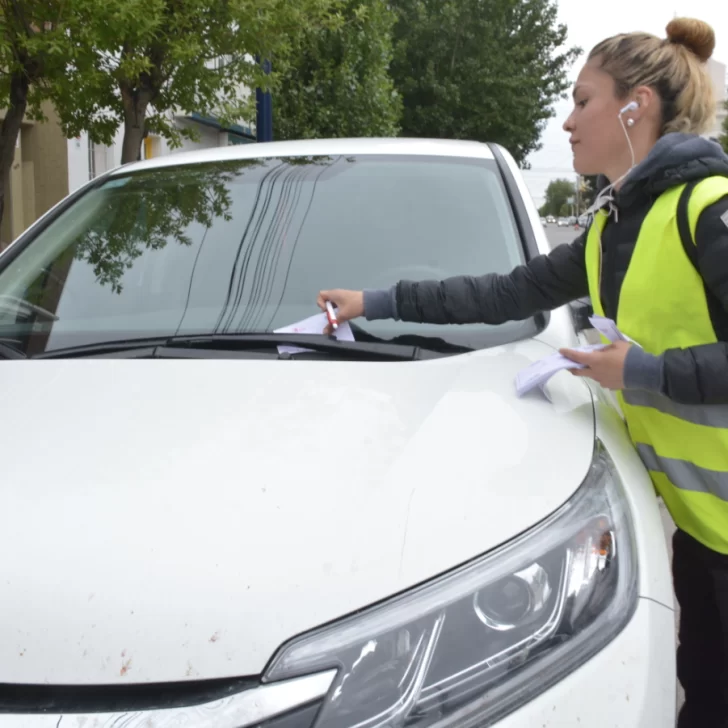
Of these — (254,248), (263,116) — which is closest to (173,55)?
(263,116)

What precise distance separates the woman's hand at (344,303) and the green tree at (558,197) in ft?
A: 434

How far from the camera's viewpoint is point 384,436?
1512mm

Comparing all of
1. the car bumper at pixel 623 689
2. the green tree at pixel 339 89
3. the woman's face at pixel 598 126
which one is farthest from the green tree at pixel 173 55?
the car bumper at pixel 623 689

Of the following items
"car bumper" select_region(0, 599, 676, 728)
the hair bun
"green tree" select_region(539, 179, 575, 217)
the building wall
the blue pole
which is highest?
the hair bun

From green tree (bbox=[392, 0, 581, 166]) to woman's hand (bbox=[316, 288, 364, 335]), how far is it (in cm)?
1929

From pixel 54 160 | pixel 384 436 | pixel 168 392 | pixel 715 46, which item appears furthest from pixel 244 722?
pixel 54 160

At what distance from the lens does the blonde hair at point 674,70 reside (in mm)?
1770

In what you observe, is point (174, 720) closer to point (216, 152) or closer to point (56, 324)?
point (56, 324)

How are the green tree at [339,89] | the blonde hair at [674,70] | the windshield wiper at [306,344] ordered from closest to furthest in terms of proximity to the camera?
the blonde hair at [674,70] < the windshield wiper at [306,344] < the green tree at [339,89]

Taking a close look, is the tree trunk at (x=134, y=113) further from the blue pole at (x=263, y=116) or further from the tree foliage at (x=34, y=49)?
the blue pole at (x=263, y=116)

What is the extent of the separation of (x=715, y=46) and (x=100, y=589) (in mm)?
1721

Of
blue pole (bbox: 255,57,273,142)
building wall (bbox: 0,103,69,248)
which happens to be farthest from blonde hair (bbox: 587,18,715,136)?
building wall (bbox: 0,103,69,248)

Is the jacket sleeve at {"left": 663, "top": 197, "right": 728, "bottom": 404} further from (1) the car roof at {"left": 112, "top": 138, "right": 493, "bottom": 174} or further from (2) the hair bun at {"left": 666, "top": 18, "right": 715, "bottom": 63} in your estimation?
(1) the car roof at {"left": 112, "top": 138, "right": 493, "bottom": 174}

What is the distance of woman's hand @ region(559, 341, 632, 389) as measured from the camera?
63.6 inches
